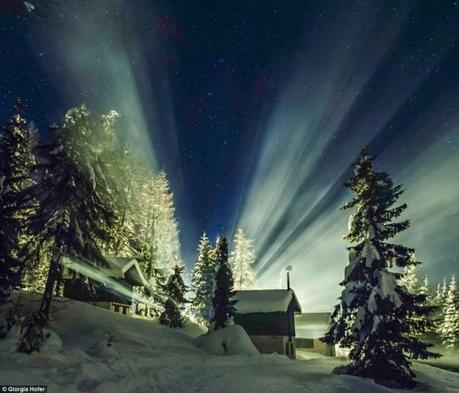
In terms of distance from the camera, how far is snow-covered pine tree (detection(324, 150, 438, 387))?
18203 mm

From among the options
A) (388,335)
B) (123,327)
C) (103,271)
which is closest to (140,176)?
(103,271)

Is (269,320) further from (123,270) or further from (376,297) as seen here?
(376,297)

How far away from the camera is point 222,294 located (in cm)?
3409

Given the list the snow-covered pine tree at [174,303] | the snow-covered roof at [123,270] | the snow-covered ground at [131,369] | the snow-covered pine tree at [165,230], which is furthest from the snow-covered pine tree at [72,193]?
the snow-covered pine tree at [165,230]

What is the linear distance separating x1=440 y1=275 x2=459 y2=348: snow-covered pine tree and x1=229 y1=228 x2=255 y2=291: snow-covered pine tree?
1343 inches

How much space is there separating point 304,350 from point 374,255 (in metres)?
38.7

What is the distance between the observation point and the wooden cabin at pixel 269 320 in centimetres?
3634

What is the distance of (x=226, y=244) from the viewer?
37000 mm

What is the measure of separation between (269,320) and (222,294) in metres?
6.94

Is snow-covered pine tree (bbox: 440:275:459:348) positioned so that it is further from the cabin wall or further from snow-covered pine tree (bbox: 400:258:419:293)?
the cabin wall

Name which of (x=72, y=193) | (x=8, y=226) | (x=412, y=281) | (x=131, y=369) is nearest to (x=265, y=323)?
(x=131, y=369)

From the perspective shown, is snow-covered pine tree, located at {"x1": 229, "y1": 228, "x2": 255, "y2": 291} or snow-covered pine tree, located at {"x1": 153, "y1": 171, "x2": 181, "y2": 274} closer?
snow-covered pine tree, located at {"x1": 153, "y1": 171, "x2": 181, "y2": 274}

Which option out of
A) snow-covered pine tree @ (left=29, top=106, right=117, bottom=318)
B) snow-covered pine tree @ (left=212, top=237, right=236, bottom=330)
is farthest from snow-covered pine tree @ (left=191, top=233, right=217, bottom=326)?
snow-covered pine tree @ (left=29, top=106, right=117, bottom=318)

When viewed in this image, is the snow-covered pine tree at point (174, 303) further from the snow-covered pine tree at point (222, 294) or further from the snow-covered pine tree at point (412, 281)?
the snow-covered pine tree at point (412, 281)
